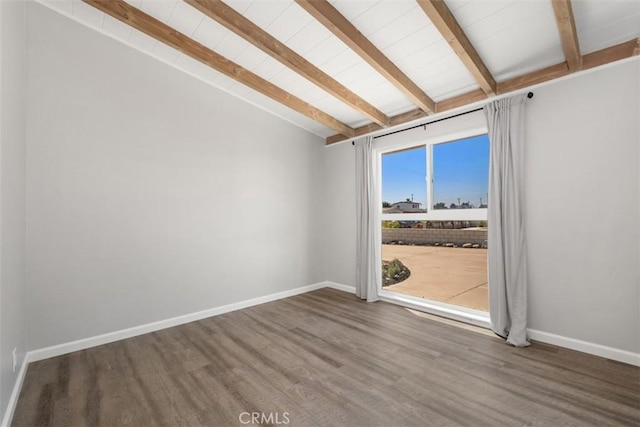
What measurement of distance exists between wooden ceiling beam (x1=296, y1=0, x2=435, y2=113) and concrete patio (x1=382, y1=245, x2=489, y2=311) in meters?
2.28

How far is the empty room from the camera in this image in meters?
1.85

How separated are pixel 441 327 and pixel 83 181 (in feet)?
12.9

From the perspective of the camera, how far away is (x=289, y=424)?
1.61m

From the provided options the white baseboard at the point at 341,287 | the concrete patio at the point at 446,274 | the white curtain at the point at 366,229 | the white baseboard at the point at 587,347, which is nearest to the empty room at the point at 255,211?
the white baseboard at the point at 587,347

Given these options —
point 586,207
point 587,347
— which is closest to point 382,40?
point 586,207

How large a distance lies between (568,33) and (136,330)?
181 inches

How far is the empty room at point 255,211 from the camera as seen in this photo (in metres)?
1.85

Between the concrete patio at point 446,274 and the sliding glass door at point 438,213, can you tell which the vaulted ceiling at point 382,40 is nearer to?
the sliding glass door at point 438,213

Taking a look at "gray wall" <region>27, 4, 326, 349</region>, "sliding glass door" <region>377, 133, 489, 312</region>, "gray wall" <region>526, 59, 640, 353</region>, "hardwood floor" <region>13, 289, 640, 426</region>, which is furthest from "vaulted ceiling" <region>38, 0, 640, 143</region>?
"hardwood floor" <region>13, 289, 640, 426</region>

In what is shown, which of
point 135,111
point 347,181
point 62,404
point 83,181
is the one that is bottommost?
point 62,404

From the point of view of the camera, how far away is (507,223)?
2.72 meters

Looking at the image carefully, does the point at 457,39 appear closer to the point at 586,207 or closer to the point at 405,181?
the point at 586,207

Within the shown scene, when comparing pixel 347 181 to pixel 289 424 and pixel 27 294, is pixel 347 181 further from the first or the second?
pixel 27 294

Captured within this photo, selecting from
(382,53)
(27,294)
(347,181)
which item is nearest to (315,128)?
(347,181)
